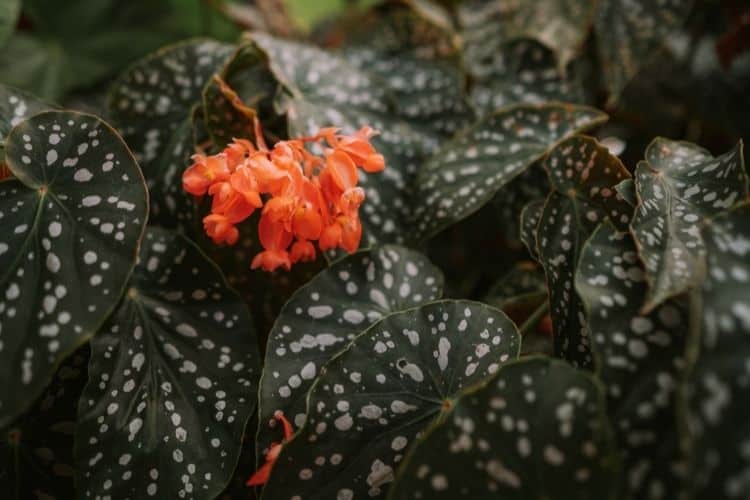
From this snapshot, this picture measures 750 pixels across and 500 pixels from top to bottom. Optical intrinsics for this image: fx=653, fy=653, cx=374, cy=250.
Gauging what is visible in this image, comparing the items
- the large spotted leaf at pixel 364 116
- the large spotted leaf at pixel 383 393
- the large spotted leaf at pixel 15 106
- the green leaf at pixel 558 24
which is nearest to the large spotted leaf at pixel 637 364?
the large spotted leaf at pixel 383 393

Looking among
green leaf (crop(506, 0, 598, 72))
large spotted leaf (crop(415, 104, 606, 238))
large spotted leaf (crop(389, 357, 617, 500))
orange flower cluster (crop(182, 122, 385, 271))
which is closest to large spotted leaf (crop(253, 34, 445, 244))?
large spotted leaf (crop(415, 104, 606, 238))

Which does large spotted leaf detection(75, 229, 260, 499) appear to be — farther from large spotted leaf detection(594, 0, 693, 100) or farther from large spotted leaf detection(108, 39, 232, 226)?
large spotted leaf detection(594, 0, 693, 100)

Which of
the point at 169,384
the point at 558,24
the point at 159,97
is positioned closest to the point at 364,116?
the point at 159,97

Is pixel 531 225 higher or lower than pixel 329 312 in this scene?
higher

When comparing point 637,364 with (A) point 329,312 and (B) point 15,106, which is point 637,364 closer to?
(A) point 329,312

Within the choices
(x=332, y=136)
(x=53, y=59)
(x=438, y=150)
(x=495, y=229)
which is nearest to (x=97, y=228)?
(x=332, y=136)

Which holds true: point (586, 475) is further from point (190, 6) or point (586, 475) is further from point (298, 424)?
point (190, 6)
